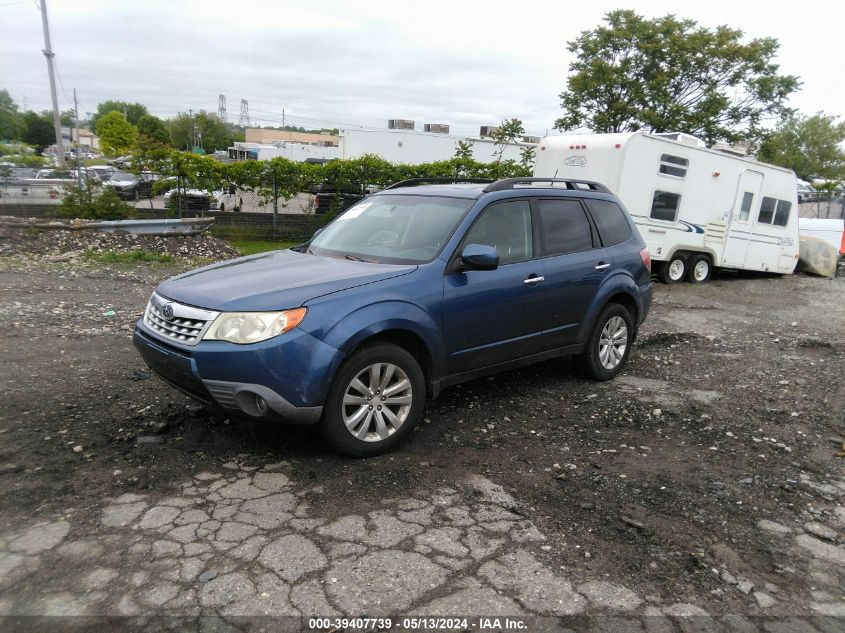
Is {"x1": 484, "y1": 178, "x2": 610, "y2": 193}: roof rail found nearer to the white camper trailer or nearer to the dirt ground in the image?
the dirt ground

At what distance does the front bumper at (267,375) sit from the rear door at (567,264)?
223 centimetres

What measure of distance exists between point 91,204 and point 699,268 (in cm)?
1327

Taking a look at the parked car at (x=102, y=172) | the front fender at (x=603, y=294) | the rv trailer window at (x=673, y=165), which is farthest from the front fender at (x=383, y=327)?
the parked car at (x=102, y=172)

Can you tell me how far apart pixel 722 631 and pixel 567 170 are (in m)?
11.0

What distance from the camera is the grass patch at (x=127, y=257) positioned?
1176cm

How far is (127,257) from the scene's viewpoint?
11.9 meters

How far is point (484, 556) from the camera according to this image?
3.13 meters

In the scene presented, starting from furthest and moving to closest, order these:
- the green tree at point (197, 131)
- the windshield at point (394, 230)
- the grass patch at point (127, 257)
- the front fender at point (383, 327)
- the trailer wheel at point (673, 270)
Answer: the green tree at point (197, 131), the trailer wheel at point (673, 270), the grass patch at point (127, 257), the windshield at point (394, 230), the front fender at point (383, 327)

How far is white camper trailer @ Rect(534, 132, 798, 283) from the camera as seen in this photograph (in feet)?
38.9

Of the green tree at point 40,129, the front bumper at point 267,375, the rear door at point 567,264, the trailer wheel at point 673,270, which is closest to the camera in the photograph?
the front bumper at point 267,375

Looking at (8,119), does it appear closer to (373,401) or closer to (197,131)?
(197,131)

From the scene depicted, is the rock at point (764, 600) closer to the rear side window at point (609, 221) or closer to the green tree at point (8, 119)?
the rear side window at point (609, 221)

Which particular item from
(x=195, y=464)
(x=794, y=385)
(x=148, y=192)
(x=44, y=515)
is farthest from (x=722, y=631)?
(x=148, y=192)

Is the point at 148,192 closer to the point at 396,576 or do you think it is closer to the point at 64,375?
the point at 64,375
